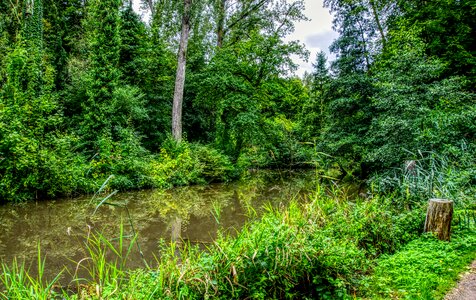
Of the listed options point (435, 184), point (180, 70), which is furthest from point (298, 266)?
point (180, 70)

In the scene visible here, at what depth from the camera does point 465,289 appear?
10.6 feet

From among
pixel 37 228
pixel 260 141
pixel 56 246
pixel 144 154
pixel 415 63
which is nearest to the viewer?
pixel 56 246

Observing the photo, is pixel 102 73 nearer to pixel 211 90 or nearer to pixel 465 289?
pixel 211 90

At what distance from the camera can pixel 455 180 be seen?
225 inches

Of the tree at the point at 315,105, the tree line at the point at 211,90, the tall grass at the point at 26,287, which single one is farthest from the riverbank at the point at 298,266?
the tree at the point at 315,105

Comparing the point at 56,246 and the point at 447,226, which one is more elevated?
the point at 447,226

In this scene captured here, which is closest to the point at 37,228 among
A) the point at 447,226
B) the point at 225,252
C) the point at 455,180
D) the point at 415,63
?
the point at 225,252

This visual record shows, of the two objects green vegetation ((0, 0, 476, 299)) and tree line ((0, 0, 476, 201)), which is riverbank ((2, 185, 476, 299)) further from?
tree line ((0, 0, 476, 201))

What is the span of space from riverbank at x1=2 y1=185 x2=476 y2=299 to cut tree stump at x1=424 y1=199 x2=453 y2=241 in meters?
0.17

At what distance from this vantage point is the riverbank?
94.5 inches

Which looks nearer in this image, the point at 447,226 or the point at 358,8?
the point at 447,226

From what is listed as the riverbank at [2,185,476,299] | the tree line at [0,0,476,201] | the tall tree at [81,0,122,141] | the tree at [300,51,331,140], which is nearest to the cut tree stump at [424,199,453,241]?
the riverbank at [2,185,476,299]

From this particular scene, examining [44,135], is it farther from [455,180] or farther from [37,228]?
[455,180]

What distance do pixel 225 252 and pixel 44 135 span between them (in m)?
9.91
